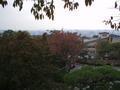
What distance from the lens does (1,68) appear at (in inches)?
779

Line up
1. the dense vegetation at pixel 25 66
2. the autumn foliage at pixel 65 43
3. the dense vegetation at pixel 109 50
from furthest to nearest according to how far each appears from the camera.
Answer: the dense vegetation at pixel 109 50 < the autumn foliage at pixel 65 43 < the dense vegetation at pixel 25 66

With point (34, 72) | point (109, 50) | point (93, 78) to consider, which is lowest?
point (109, 50)

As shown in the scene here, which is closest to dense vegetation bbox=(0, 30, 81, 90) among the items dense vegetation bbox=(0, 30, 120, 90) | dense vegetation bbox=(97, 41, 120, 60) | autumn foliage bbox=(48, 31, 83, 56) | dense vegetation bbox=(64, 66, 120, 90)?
dense vegetation bbox=(0, 30, 120, 90)

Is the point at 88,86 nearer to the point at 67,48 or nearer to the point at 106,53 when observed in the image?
the point at 67,48

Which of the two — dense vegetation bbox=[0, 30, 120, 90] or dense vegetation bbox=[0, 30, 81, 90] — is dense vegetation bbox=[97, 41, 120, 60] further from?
dense vegetation bbox=[0, 30, 81, 90]

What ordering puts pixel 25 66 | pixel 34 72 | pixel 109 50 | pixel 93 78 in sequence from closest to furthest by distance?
pixel 25 66, pixel 34 72, pixel 93 78, pixel 109 50

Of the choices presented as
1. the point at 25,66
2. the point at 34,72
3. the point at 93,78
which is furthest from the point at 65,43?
the point at 25,66

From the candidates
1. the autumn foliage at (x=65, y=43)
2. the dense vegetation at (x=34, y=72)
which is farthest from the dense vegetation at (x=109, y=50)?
the dense vegetation at (x=34, y=72)

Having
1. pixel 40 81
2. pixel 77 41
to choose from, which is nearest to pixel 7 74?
pixel 40 81

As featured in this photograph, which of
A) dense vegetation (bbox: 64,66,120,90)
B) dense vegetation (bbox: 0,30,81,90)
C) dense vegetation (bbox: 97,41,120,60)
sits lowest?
dense vegetation (bbox: 97,41,120,60)

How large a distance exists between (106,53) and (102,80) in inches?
1481

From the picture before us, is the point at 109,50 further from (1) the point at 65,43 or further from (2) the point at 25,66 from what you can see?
(2) the point at 25,66

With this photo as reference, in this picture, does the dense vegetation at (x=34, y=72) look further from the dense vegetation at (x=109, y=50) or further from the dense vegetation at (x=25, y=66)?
the dense vegetation at (x=109, y=50)

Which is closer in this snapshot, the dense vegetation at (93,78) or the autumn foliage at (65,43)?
the dense vegetation at (93,78)
